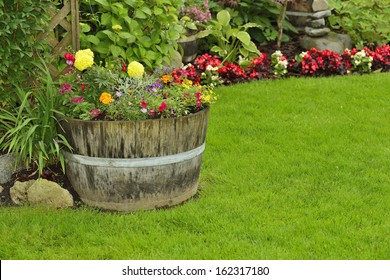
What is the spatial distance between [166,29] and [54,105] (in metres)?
1.90

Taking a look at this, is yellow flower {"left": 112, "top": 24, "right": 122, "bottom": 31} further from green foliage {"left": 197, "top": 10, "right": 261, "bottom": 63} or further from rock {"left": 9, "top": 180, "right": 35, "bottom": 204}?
green foliage {"left": 197, "top": 10, "right": 261, "bottom": 63}

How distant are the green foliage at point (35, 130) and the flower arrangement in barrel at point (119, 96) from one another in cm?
12

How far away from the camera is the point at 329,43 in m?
9.83

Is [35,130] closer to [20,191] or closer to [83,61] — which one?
[20,191]

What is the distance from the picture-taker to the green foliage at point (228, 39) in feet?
29.1

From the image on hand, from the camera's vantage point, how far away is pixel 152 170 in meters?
4.95

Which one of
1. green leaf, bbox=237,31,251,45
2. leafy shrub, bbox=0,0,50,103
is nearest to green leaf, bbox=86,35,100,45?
leafy shrub, bbox=0,0,50,103

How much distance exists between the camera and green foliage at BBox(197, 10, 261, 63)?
8.88m

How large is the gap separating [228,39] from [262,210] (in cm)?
444

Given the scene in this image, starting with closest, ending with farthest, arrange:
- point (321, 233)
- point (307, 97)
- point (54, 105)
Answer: point (321, 233), point (54, 105), point (307, 97)

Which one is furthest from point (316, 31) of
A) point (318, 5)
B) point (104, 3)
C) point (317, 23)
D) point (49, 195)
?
point (49, 195)

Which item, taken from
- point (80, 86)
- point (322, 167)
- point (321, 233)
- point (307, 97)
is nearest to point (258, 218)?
point (321, 233)

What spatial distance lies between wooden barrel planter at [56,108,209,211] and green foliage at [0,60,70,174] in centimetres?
18
